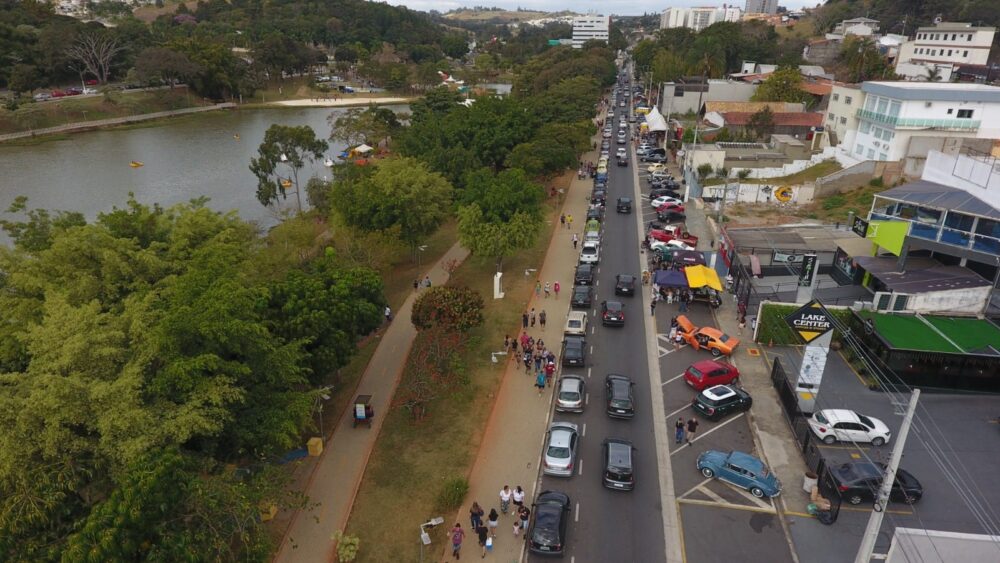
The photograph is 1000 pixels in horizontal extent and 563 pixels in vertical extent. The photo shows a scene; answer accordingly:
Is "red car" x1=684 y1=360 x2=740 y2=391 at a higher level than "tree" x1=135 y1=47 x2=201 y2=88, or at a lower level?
lower

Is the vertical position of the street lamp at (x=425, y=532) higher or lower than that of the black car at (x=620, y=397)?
lower

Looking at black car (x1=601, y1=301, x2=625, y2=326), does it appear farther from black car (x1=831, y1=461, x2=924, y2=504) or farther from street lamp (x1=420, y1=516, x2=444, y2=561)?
street lamp (x1=420, y1=516, x2=444, y2=561)

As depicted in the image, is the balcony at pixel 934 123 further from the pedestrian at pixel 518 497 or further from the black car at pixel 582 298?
the pedestrian at pixel 518 497

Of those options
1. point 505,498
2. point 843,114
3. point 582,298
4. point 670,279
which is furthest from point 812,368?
point 843,114

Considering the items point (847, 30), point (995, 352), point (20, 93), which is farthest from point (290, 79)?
point (995, 352)

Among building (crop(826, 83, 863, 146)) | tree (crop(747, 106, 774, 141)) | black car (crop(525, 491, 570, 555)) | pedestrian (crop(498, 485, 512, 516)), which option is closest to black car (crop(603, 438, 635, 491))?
black car (crop(525, 491, 570, 555))

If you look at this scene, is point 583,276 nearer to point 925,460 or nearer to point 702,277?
point 702,277

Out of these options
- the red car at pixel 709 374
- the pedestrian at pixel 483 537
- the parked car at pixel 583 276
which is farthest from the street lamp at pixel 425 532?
the parked car at pixel 583 276
